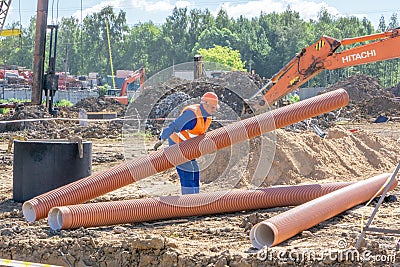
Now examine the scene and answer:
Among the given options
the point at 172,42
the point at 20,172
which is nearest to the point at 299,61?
the point at 20,172

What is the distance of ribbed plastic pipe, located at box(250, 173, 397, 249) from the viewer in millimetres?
7098

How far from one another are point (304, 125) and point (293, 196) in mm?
12056

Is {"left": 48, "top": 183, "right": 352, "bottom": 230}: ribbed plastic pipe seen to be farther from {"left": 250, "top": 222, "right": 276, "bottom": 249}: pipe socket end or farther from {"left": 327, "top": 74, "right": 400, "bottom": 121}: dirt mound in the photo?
{"left": 327, "top": 74, "right": 400, "bottom": 121}: dirt mound

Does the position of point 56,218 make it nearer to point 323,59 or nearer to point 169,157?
point 169,157

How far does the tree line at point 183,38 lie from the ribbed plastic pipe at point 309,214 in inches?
3368

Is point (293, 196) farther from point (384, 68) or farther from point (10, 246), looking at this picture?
point (384, 68)

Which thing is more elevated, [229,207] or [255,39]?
[255,39]

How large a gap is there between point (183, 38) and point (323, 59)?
89.9 meters

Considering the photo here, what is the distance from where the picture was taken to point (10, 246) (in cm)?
771

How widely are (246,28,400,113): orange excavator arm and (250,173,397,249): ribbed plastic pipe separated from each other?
23.5 feet

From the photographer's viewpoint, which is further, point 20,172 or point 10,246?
point 20,172

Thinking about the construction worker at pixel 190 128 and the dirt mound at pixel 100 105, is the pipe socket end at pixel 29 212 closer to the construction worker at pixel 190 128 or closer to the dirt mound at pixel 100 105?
the construction worker at pixel 190 128

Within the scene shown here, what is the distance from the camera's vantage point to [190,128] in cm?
970

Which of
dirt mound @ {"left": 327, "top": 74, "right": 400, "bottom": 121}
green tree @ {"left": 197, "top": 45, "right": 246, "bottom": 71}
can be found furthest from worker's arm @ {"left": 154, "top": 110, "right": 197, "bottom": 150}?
green tree @ {"left": 197, "top": 45, "right": 246, "bottom": 71}
